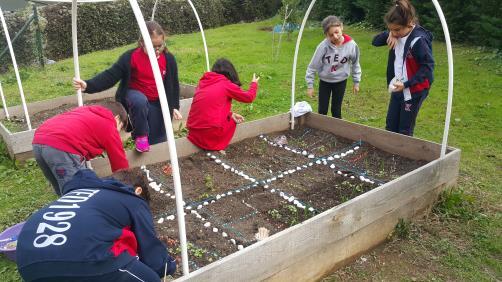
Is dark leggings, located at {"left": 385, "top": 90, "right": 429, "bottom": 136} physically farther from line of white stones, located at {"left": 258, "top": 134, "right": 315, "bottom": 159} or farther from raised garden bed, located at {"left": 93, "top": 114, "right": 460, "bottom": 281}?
line of white stones, located at {"left": 258, "top": 134, "right": 315, "bottom": 159}

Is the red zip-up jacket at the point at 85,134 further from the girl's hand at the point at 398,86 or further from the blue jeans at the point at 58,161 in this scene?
the girl's hand at the point at 398,86

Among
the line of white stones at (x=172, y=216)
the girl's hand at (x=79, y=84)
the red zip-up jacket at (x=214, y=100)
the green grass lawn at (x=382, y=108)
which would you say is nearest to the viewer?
the line of white stones at (x=172, y=216)

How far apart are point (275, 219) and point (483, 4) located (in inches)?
315

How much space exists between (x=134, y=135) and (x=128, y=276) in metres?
2.41

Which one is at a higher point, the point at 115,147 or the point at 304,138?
the point at 115,147

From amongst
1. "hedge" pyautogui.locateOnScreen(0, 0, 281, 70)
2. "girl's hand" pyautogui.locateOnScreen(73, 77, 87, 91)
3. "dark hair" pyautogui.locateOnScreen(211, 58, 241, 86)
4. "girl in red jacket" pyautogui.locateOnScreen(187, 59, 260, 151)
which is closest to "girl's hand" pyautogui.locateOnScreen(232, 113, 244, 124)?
"girl in red jacket" pyautogui.locateOnScreen(187, 59, 260, 151)

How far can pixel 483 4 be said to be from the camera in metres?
8.84

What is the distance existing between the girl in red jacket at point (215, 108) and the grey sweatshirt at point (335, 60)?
874mm

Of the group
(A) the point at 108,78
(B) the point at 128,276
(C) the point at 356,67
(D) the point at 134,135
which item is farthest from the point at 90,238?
(C) the point at 356,67

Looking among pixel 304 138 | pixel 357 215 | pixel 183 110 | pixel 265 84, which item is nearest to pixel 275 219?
pixel 357 215

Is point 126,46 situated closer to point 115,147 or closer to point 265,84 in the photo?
point 265,84

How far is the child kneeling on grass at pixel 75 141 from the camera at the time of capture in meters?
2.87

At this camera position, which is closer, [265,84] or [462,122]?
[462,122]

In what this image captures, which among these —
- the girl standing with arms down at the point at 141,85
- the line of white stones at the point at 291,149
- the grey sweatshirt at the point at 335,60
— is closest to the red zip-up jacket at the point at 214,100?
the girl standing with arms down at the point at 141,85
